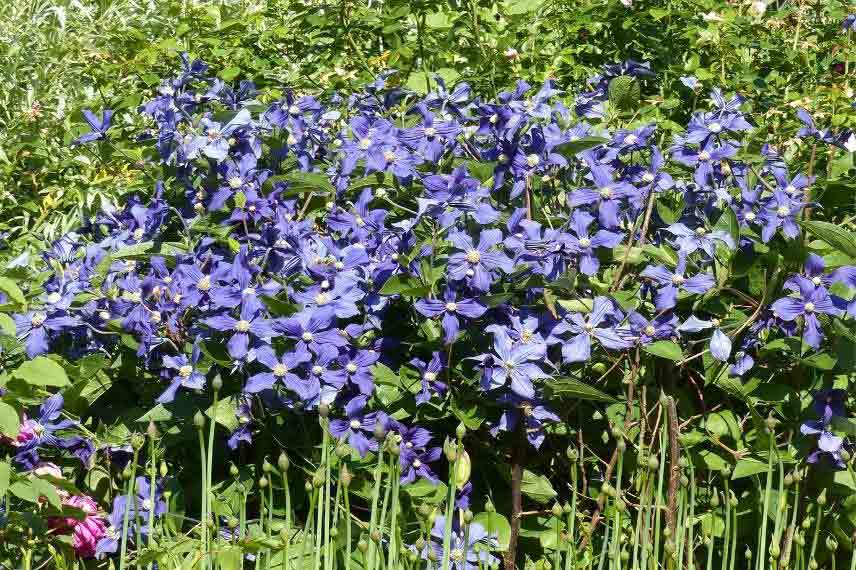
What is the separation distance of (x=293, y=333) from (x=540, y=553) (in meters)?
0.70

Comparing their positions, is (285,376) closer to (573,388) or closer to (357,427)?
(357,427)

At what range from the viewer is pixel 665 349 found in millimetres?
1969

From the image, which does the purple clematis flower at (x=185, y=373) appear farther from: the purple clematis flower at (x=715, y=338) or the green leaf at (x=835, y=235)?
the green leaf at (x=835, y=235)

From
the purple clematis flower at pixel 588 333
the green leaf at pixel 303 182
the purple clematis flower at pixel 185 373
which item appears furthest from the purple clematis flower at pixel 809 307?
the purple clematis flower at pixel 185 373

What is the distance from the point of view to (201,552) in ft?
6.41

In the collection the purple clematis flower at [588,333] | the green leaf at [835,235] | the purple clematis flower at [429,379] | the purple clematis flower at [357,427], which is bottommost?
the purple clematis flower at [357,427]

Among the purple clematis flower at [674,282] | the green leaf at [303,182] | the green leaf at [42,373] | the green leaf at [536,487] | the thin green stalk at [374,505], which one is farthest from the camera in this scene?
the green leaf at [303,182]

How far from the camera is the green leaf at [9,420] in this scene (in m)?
1.79

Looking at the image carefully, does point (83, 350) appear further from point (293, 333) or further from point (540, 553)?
point (540, 553)

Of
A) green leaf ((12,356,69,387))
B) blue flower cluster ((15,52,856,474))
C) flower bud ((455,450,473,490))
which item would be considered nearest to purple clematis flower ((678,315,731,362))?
→ blue flower cluster ((15,52,856,474))

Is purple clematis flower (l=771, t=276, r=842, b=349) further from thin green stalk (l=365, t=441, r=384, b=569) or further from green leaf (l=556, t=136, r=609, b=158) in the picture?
thin green stalk (l=365, t=441, r=384, b=569)

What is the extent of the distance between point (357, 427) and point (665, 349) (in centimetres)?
54

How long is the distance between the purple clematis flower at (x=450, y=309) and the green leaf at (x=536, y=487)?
0.34m

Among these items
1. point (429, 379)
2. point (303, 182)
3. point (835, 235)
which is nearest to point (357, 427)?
point (429, 379)
